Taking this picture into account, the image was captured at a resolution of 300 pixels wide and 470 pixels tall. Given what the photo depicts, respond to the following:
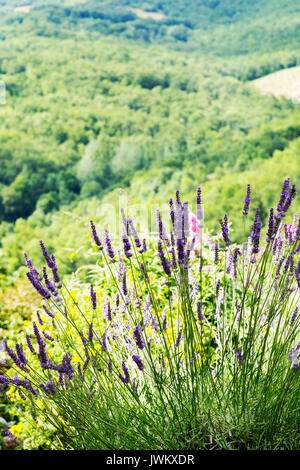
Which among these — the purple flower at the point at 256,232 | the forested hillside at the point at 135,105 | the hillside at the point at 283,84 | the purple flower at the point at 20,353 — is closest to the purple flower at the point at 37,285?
the purple flower at the point at 20,353

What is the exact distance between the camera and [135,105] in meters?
29.5

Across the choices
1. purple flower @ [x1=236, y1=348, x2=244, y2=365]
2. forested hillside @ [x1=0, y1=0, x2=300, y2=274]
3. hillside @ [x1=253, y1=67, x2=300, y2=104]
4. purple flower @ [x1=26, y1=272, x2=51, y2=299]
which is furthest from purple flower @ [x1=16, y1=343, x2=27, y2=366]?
hillside @ [x1=253, y1=67, x2=300, y2=104]

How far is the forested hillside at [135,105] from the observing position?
719 inches

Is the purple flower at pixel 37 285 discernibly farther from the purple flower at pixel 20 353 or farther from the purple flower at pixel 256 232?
the purple flower at pixel 256 232

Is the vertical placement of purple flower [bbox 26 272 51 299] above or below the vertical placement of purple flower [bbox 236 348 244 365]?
above

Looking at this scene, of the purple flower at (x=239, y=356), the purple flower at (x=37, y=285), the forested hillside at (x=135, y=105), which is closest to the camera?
the purple flower at (x=37, y=285)

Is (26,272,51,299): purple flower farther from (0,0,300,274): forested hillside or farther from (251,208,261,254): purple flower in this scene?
(0,0,300,274): forested hillside

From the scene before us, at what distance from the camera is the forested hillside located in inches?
719

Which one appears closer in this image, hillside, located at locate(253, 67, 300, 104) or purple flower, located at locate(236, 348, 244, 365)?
purple flower, located at locate(236, 348, 244, 365)

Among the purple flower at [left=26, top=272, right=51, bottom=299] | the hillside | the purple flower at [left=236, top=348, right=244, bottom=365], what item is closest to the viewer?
the purple flower at [left=26, top=272, right=51, bottom=299]

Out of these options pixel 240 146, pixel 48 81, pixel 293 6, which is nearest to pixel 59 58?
pixel 48 81

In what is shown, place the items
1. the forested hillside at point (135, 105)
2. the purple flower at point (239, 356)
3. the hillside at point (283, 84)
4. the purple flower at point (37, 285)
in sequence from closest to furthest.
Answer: the purple flower at point (37, 285) < the purple flower at point (239, 356) < the forested hillside at point (135, 105) < the hillside at point (283, 84)

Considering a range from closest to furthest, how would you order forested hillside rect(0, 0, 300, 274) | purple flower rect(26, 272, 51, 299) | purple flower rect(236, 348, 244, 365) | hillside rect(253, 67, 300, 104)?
purple flower rect(26, 272, 51, 299)
purple flower rect(236, 348, 244, 365)
forested hillside rect(0, 0, 300, 274)
hillside rect(253, 67, 300, 104)

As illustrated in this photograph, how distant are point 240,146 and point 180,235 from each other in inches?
787
